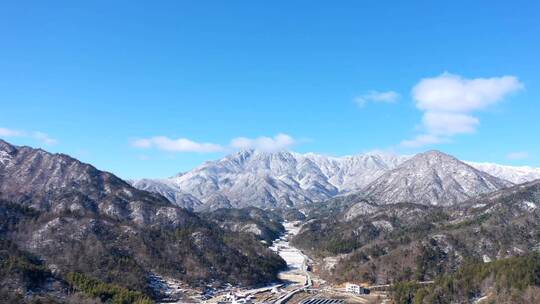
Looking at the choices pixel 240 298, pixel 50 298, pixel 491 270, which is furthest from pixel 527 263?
pixel 50 298

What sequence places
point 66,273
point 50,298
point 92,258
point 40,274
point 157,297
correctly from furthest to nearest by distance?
point 92,258
point 157,297
point 66,273
point 40,274
point 50,298

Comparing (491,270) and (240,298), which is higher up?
(491,270)

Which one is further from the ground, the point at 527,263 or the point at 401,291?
the point at 527,263

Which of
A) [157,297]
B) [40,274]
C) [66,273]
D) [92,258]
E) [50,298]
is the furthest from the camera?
[92,258]

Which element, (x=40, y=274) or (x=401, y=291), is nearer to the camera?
(x=40, y=274)

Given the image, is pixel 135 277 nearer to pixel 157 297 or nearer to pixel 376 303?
pixel 157 297

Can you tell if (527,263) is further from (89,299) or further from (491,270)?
(89,299)

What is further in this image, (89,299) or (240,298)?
(240,298)

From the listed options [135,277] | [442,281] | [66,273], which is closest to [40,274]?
[66,273]
